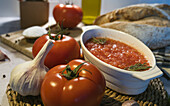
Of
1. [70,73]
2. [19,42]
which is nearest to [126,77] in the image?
[70,73]

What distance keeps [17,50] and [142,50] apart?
45.2 inches

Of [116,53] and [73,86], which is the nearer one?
[73,86]

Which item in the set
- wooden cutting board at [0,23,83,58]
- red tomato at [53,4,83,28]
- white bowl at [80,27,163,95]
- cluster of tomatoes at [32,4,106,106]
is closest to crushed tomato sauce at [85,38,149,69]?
white bowl at [80,27,163,95]

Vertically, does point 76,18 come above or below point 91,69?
above

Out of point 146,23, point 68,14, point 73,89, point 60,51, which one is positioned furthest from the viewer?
point 68,14

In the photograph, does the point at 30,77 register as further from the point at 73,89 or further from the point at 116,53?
the point at 116,53

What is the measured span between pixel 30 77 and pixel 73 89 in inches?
11.3

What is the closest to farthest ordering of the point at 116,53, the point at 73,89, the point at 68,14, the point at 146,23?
the point at 73,89, the point at 116,53, the point at 146,23, the point at 68,14

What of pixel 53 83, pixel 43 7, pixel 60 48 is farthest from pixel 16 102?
pixel 43 7

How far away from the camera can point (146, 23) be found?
5.68ft

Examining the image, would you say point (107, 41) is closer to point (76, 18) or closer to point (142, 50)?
point (142, 50)

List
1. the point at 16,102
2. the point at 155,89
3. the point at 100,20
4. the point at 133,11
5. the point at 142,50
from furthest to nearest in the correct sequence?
the point at 100,20 < the point at 133,11 < the point at 142,50 < the point at 155,89 < the point at 16,102

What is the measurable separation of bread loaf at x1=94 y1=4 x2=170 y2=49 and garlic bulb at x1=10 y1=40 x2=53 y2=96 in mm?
1023

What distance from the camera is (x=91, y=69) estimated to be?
2.83 ft
